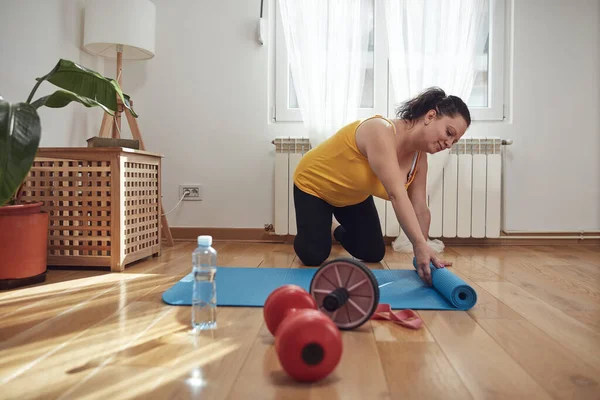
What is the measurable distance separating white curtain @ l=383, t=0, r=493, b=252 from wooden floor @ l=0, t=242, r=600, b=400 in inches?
58.4

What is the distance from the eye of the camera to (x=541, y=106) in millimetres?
2988

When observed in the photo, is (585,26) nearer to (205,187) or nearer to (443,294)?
(443,294)

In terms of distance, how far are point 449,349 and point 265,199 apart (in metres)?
2.08

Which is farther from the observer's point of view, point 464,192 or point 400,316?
point 464,192

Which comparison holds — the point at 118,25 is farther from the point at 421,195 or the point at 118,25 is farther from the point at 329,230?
the point at 421,195

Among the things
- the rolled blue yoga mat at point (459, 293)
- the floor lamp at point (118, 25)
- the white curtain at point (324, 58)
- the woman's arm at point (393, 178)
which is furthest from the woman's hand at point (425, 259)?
the floor lamp at point (118, 25)

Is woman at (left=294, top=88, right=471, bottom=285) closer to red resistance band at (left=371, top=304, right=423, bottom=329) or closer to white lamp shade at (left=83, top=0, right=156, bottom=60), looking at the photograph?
red resistance band at (left=371, top=304, right=423, bottom=329)

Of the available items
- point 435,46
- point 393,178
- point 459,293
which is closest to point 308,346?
point 459,293

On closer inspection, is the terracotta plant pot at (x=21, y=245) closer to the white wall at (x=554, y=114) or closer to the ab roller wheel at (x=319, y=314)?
the ab roller wheel at (x=319, y=314)

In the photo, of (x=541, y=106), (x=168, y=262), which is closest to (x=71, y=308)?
(x=168, y=262)

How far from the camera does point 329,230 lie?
7.57 ft

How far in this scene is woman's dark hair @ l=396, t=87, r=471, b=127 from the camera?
5.94ft

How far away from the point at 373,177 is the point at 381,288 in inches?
22.2

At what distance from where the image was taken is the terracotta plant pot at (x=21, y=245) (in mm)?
1675
